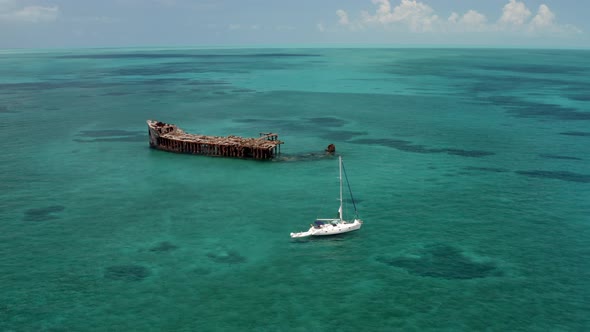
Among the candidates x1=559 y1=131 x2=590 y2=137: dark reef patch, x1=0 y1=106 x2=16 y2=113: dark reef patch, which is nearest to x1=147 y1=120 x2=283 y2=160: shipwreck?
x1=559 y1=131 x2=590 y2=137: dark reef patch

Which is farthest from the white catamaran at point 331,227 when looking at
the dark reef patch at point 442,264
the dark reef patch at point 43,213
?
the dark reef patch at point 43,213

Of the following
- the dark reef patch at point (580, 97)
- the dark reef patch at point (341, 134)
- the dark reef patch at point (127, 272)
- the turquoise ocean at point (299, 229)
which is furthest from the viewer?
the dark reef patch at point (580, 97)

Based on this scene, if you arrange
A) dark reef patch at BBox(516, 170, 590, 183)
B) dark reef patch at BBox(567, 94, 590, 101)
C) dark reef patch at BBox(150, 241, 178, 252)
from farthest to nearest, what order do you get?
dark reef patch at BBox(567, 94, 590, 101) < dark reef patch at BBox(516, 170, 590, 183) < dark reef patch at BBox(150, 241, 178, 252)

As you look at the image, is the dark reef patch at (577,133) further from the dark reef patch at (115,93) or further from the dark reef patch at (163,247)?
the dark reef patch at (115,93)

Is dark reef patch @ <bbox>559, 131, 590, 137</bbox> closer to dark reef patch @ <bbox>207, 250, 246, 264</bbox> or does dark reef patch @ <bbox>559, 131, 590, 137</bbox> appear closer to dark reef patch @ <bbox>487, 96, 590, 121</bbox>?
dark reef patch @ <bbox>487, 96, 590, 121</bbox>

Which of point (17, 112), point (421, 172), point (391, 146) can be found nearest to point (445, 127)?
point (391, 146)

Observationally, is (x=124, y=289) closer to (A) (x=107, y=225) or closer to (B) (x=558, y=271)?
(A) (x=107, y=225)
